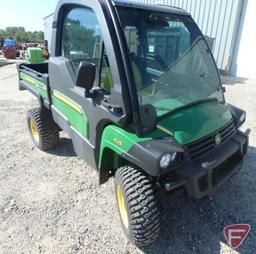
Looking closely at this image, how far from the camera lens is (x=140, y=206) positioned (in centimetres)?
211

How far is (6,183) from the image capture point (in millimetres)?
3344

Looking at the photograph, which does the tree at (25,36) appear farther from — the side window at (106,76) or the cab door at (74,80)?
the side window at (106,76)

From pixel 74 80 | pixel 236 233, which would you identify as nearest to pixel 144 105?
pixel 74 80

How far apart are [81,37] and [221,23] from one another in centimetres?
850

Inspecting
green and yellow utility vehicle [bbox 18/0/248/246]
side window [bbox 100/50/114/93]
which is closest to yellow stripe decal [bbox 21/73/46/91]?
green and yellow utility vehicle [bbox 18/0/248/246]

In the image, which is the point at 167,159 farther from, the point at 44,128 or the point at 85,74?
the point at 44,128

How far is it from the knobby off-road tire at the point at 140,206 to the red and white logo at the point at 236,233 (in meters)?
0.74

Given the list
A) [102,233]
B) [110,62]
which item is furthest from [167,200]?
[110,62]

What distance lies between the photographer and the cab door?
2.26m

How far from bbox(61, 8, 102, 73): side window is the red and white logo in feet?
6.42

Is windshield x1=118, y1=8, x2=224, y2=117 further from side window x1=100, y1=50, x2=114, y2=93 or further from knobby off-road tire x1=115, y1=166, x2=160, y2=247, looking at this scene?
knobby off-road tire x1=115, y1=166, x2=160, y2=247

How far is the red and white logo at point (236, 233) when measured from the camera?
7.87 feet

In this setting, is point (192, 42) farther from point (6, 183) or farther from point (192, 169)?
point (6, 183)

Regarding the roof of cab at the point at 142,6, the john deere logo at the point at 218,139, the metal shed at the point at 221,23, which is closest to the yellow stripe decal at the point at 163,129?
the john deere logo at the point at 218,139
